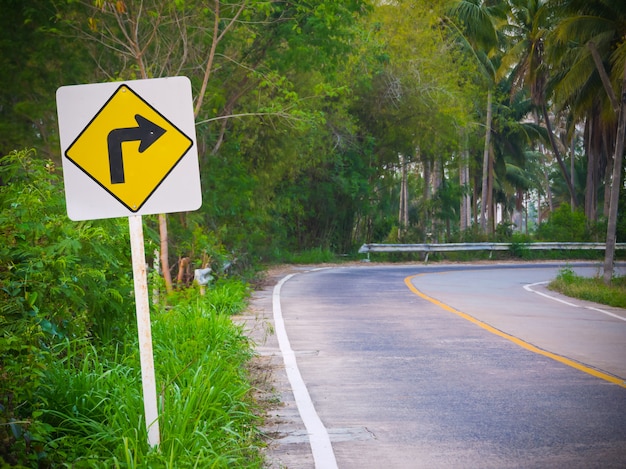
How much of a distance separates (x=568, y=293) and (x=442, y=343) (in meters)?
10.1

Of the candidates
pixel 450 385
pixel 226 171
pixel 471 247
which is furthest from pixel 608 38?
pixel 450 385

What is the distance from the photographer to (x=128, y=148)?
580 centimetres

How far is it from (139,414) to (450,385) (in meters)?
3.76

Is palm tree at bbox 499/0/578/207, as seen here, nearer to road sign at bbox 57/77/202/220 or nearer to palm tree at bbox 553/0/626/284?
palm tree at bbox 553/0/626/284

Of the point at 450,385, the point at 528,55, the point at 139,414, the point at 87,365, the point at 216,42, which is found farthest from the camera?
the point at 528,55

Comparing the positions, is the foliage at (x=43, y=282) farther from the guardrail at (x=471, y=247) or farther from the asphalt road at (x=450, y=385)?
the guardrail at (x=471, y=247)

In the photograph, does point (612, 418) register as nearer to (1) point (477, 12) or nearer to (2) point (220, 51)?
(2) point (220, 51)

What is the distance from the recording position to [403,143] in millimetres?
38281

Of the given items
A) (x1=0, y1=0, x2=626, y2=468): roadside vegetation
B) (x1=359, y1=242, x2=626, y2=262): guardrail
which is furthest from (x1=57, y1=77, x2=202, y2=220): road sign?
(x1=359, y1=242, x2=626, y2=262): guardrail

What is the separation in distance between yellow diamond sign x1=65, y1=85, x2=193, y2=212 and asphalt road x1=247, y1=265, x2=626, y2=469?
2.16 meters

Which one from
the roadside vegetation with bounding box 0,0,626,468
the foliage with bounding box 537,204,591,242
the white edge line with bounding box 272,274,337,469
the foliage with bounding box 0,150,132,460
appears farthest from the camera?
the foliage with bounding box 537,204,591,242

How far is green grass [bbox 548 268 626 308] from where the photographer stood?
1925cm

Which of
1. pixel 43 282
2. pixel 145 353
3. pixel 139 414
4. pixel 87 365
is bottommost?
pixel 139 414

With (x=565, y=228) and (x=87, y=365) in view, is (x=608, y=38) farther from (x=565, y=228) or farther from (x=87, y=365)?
(x=87, y=365)
